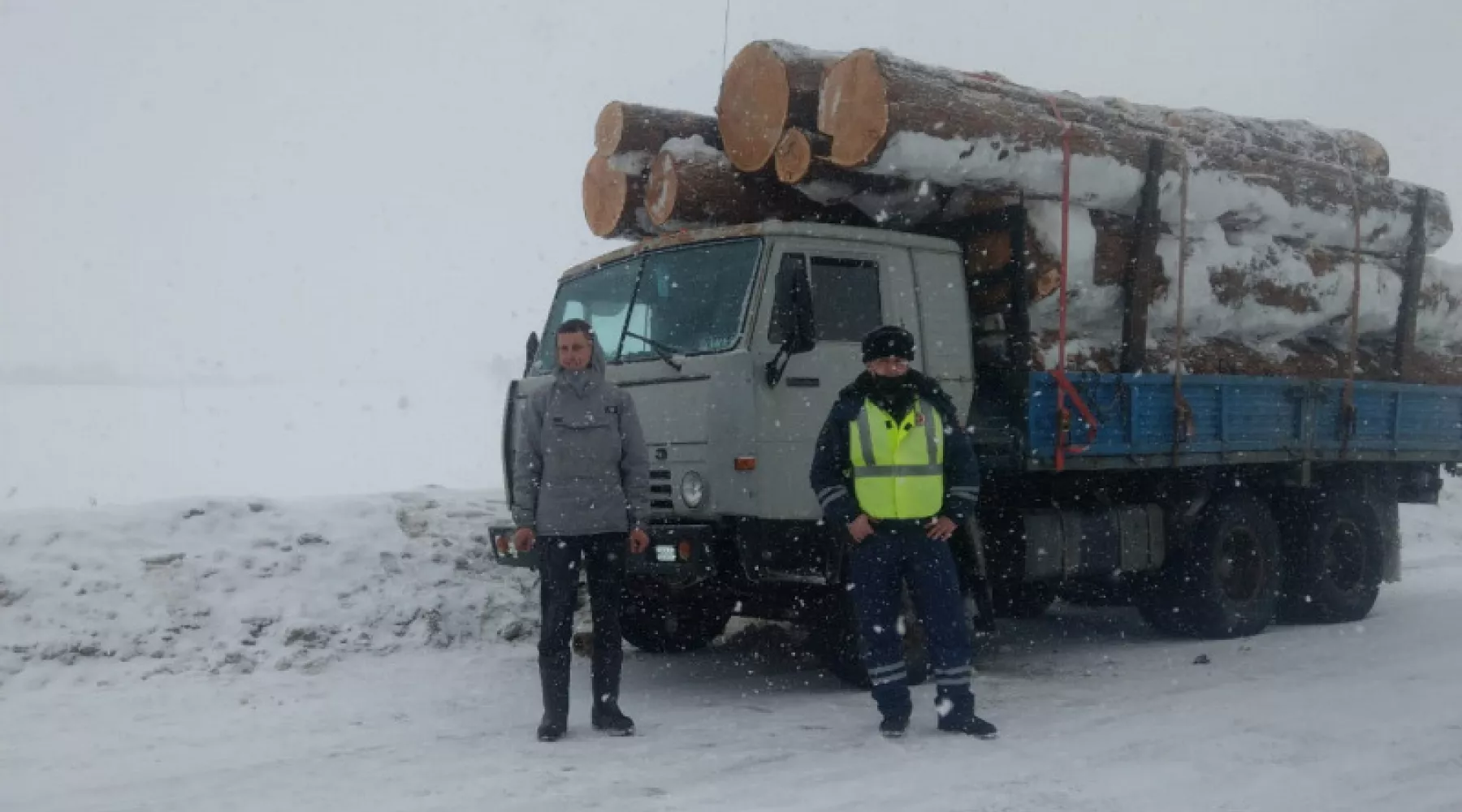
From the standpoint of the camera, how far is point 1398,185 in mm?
9547

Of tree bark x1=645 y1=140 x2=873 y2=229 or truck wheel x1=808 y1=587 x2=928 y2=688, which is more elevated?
tree bark x1=645 y1=140 x2=873 y2=229

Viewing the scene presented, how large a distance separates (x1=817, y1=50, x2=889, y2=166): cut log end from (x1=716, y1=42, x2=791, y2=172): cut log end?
27 centimetres

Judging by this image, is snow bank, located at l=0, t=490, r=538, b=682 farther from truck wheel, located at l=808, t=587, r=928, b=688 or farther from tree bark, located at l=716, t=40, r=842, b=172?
tree bark, located at l=716, t=40, r=842, b=172

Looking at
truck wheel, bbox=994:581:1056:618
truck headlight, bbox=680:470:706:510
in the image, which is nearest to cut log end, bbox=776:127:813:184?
truck headlight, bbox=680:470:706:510

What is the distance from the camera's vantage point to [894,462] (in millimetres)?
5547

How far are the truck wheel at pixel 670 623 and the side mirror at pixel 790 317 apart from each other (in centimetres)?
164

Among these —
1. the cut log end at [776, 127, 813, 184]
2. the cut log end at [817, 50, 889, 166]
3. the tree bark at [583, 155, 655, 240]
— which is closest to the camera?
the cut log end at [817, 50, 889, 166]

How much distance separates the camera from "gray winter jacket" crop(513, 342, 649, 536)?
219 inches

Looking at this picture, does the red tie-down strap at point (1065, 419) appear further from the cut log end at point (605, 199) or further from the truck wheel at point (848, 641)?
the cut log end at point (605, 199)

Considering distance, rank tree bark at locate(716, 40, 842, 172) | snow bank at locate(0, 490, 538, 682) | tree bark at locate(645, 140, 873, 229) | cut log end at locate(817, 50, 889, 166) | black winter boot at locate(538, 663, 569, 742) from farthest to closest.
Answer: tree bark at locate(645, 140, 873, 229) < snow bank at locate(0, 490, 538, 682) < tree bark at locate(716, 40, 842, 172) < cut log end at locate(817, 50, 889, 166) < black winter boot at locate(538, 663, 569, 742)

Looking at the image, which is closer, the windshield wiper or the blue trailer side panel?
the windshield wiper

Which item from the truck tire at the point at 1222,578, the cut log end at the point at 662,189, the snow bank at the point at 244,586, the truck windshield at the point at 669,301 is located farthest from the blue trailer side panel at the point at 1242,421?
the snow bank at the point at 244,586

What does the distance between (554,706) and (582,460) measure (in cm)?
105

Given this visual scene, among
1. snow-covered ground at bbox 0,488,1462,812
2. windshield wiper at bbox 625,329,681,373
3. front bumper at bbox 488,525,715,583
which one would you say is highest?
windshield wiper at bbox 625,329,681,373
